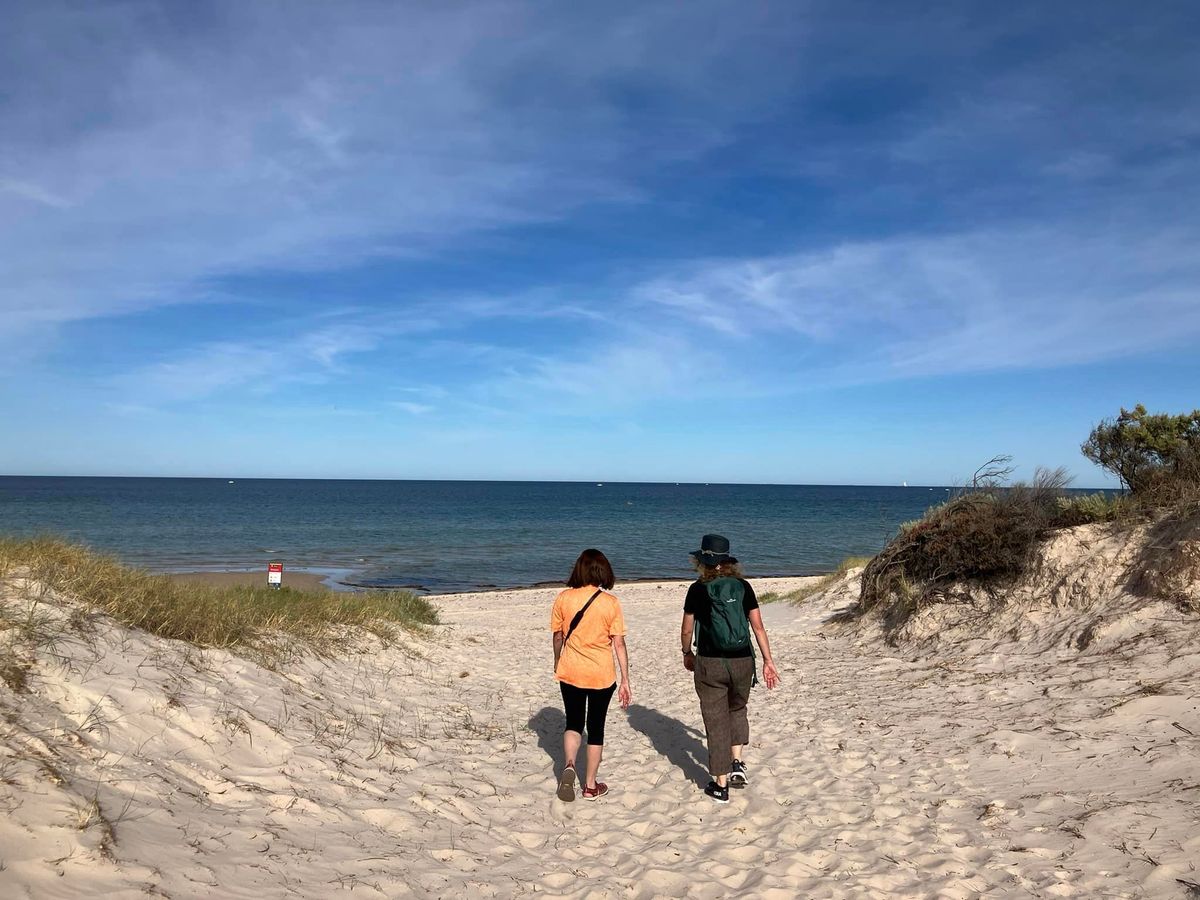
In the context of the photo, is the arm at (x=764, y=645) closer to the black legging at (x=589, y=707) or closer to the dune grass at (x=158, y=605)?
the black legging at (x=589, y=707)

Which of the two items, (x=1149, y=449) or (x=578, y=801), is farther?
(x=1149, y=449)

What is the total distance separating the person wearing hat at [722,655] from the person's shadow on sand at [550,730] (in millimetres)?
1555

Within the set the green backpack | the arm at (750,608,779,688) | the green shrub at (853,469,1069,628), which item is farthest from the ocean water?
the arm at (750,608,779,688)

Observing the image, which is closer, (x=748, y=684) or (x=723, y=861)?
(x=723, y=861)

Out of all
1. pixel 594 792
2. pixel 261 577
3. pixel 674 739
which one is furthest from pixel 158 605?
pixel 261 577

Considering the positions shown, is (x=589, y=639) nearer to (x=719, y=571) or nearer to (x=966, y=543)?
(x=719, y=571)

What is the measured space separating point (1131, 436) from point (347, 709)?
11.7 m

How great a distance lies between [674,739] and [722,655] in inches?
93.3

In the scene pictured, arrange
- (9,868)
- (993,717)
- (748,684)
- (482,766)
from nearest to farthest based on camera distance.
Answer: (9,868), (748,684), (482,766), (993,717)

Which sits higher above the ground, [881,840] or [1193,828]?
[1193,828]

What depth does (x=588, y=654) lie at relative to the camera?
5941 mm

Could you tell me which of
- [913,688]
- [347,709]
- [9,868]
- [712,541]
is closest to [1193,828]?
[712,541]

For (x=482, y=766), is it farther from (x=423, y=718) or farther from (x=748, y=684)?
(x=748, y=684)

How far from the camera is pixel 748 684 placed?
604 cm
